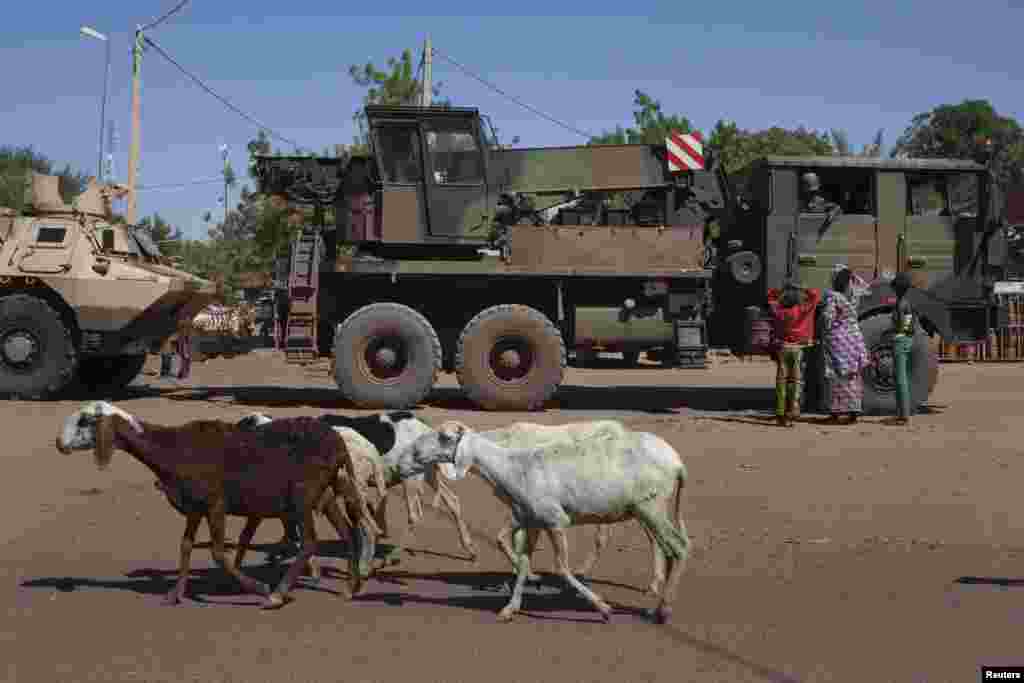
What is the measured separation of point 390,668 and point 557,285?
1077 centimetres

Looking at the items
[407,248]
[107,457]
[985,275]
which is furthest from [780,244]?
[107,457]

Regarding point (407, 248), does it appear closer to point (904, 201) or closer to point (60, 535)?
point (904, 201)

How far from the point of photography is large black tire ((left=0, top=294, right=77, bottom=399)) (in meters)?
16.2

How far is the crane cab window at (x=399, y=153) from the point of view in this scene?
50.8ft

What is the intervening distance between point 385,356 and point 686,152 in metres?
5.33

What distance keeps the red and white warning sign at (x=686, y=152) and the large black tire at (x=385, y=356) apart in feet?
14.4

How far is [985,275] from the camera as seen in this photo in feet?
49.1

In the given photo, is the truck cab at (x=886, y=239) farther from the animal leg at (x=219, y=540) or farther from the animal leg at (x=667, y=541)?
the animal leg at (x=219, y=540)

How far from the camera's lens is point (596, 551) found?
6832mm

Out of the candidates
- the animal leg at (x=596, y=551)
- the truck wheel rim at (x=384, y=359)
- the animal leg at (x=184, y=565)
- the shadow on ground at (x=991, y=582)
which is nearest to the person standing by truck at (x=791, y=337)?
the truck wheel rim at (x=384, y=359)

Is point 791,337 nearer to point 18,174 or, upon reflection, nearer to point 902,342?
point 902,342

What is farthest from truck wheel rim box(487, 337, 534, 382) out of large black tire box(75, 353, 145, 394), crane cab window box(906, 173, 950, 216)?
large black tire box(75, 353, 145, 394)

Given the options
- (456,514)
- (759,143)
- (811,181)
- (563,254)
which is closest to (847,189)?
(811,181)

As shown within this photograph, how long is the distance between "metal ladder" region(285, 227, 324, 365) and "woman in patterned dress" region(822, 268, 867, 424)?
693cm
